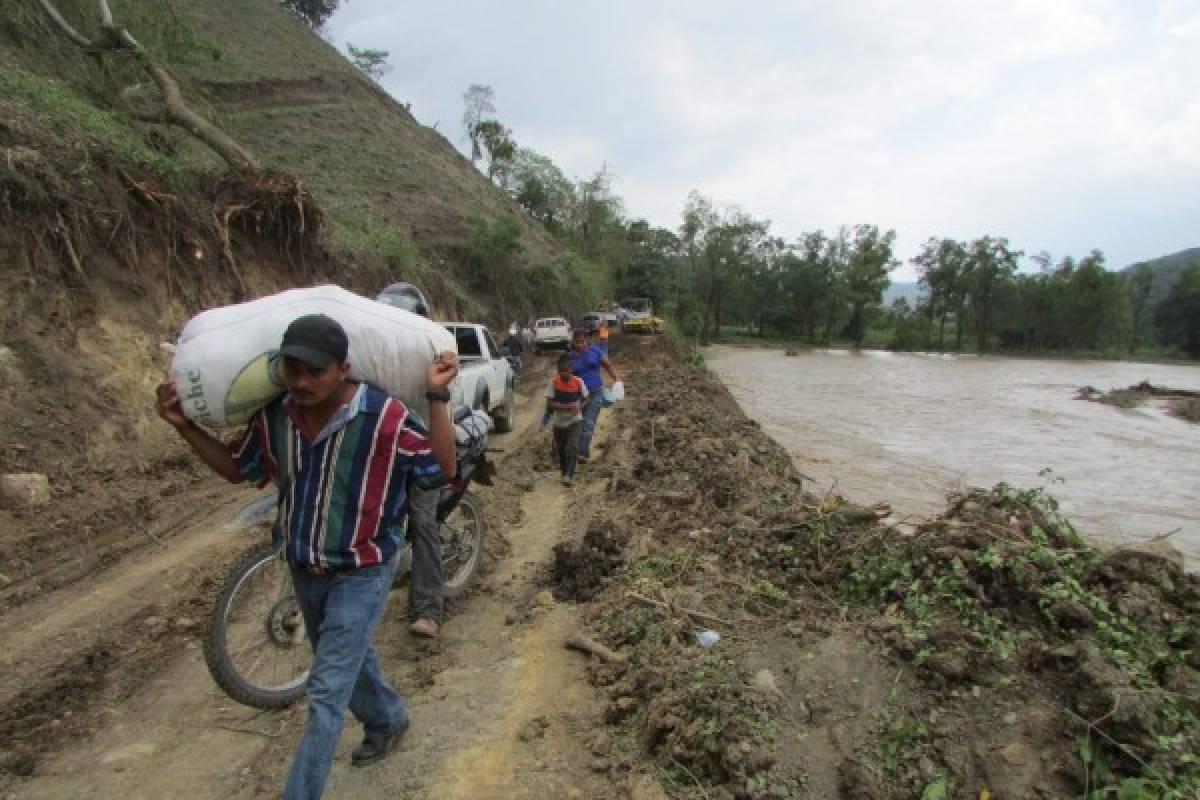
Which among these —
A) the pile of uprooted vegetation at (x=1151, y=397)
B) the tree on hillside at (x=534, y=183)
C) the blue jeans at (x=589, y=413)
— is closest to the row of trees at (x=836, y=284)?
the tree on hillside at (x=534, y=183)

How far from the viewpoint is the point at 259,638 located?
3152 mm

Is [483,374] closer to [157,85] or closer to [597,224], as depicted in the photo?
[157,85]

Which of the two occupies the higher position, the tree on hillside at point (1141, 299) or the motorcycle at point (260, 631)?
the tree on hillside at point (1141, 299)

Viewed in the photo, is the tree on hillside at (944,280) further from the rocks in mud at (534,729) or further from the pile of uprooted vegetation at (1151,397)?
the rocks in mud at (534,729)

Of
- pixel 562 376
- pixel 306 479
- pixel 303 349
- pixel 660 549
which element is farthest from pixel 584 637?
pixel 562 376

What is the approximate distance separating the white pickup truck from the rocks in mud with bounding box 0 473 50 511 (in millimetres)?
4094

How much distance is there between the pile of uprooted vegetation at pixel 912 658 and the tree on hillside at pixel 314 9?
71623mm

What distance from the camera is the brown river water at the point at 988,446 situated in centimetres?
1052

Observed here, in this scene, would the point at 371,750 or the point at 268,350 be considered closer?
the point at 268,350

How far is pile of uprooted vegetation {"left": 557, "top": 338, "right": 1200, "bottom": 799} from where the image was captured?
101 inches

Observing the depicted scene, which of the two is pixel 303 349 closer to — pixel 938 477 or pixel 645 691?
pixel 645 691

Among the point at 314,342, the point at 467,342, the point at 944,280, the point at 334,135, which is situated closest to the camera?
the point at 314,342

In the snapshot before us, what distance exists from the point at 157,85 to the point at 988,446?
20.1 metres

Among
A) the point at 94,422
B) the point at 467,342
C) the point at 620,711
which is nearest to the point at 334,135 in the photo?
the point at 467,342
